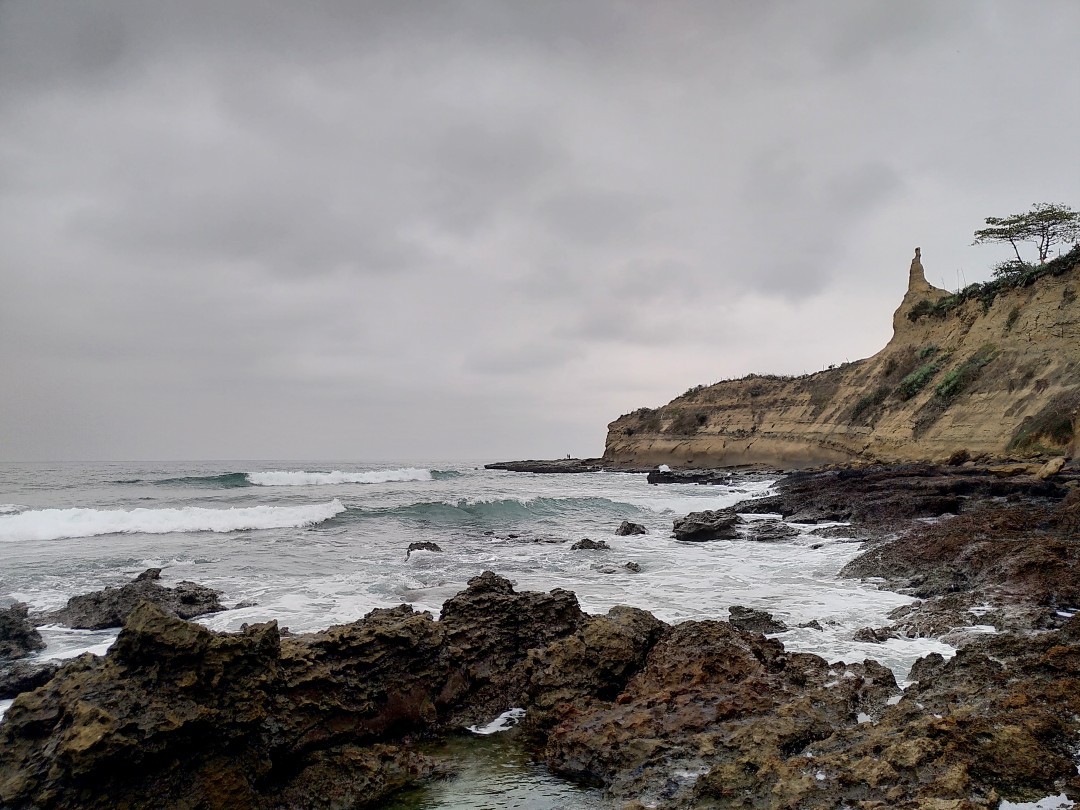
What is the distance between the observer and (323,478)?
5372 cm

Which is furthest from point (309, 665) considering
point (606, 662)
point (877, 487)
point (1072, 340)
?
point (1072, 340)

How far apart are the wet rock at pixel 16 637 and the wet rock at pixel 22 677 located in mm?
922

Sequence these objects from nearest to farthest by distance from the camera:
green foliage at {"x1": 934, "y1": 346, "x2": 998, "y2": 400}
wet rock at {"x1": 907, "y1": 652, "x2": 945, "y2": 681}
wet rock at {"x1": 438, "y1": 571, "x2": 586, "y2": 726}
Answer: wet rock at {"x1": 907, "y1": 652, "x2": 945, "y2": 681}
wet rock at {"x1": 438, "y1": 571, "x2": 586, "y2": 726}
green foliage at {"x1": 934, "y1": 346, "x2": 998, "y2": 400}

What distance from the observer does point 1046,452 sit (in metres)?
21.7

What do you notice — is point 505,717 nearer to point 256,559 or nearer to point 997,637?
point 997,637

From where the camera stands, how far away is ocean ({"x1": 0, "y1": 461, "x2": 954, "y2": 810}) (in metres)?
6.41

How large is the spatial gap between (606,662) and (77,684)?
4.18m

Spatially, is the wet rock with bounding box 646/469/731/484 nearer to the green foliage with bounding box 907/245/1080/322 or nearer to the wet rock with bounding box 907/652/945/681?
the green foliage with bounding box 907/245/1080/322

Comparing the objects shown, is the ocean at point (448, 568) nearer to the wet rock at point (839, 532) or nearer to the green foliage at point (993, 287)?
the wet rock at point (839, 532)

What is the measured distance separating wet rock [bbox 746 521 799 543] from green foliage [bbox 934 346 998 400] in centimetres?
1839

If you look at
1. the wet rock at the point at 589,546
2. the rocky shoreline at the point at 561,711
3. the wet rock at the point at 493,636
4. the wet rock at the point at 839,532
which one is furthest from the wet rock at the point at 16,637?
the wet rock at the point at 839,532

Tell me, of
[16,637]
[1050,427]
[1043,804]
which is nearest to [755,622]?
[1043,804]

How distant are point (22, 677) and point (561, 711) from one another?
17.6 ft

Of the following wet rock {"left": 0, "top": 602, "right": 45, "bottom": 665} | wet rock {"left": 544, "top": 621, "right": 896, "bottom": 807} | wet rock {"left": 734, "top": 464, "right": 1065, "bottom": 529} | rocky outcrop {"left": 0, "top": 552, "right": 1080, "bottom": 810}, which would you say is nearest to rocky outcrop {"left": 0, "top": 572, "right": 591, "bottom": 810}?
rocky outcrop {"left": 0, "top": 552, "right": 1080, "bottom": 810}
